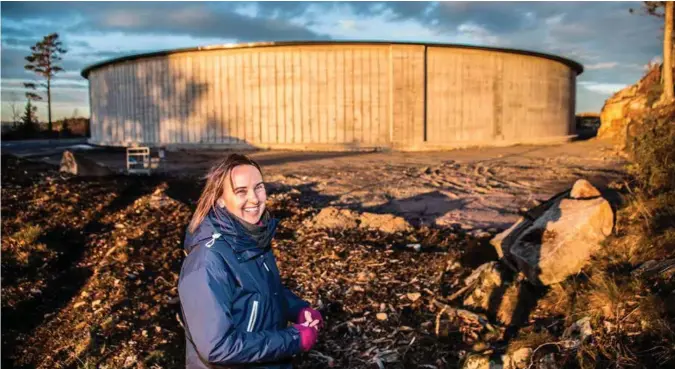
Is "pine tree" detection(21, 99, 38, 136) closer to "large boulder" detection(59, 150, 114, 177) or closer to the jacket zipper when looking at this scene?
"large boulder" detection(59, 150, 114, 177)

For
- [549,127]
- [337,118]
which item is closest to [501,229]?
[337,118]

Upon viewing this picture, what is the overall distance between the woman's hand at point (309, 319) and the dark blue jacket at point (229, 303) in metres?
0.11

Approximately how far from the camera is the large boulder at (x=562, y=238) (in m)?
5.16

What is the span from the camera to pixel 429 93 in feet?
66.2

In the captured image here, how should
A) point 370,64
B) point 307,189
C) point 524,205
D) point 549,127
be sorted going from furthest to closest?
1. point 549,127
2. point 370,64
3. point 307,189
4. point 524,205

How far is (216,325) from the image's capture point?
6.62 feet

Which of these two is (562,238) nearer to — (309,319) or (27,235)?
(309,319)

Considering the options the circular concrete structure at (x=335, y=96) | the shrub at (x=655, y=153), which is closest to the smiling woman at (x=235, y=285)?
the shrub at (x=655, y=153)

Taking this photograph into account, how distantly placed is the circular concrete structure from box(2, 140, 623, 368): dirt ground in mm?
7729

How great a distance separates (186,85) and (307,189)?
40.5 feet

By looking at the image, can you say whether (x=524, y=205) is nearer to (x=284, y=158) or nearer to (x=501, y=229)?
(x=501, y=229)

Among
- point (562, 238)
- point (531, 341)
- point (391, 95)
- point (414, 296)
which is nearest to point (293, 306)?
point (531, 341)

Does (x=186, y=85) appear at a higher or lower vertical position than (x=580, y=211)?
higher

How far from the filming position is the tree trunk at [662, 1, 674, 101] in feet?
55.0
